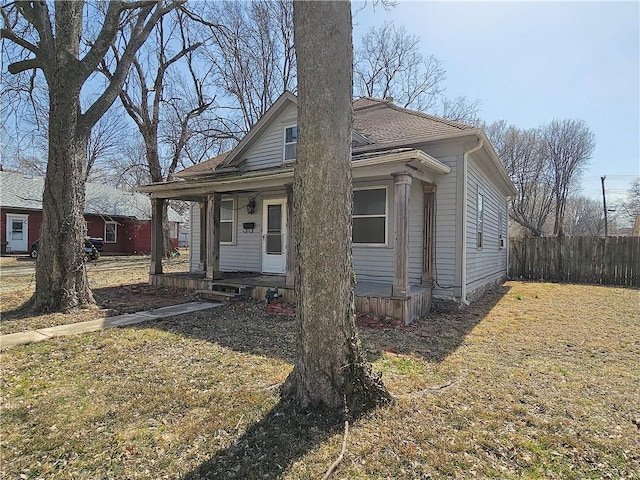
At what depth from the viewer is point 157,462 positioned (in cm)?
246

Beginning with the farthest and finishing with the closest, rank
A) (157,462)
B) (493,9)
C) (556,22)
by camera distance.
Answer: (556,22)
(493,9)
(157,462)

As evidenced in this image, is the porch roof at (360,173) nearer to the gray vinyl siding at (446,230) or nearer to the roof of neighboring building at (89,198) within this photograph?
the gray vinyl siding at (446,230)

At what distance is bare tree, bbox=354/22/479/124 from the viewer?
898 inches

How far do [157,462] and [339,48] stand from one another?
10.7 feet

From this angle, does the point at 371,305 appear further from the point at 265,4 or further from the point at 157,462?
the point at 265,4

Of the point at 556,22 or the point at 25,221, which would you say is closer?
the point at 556,22

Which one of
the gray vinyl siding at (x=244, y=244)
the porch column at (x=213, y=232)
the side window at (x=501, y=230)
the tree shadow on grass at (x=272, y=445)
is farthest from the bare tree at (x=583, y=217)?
the tree shadow on grass at (x=272, y=445)

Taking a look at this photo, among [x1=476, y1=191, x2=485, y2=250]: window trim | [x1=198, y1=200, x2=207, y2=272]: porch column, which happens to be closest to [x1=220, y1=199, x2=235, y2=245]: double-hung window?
[x1=198, y1=200, x2=207, y2=272]: porch column

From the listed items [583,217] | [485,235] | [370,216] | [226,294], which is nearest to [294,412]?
[226,294]

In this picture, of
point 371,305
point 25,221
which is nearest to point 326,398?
point 371,305

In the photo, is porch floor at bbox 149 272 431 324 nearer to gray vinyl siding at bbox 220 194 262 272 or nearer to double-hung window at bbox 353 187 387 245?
gray vinyl siding at bbox 220 194 262 272

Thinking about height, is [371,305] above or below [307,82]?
below

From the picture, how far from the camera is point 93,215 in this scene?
2453cm

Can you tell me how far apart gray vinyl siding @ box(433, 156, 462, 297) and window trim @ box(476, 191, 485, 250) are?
1.91m
